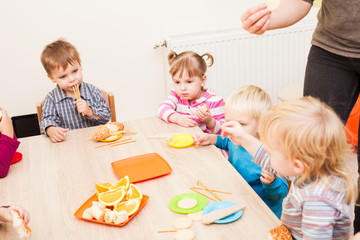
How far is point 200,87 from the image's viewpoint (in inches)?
83.0

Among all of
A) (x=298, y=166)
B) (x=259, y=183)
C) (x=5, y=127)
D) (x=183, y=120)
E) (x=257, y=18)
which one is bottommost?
(x=259, y=183)

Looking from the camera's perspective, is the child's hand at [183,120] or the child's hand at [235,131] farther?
the child's hand at [183,120]

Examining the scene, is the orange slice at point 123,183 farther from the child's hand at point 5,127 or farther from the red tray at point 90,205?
the child's hand at point 5,127

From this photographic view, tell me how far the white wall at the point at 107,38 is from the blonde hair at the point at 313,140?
2.09 m

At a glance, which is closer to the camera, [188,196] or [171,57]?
[188,196]

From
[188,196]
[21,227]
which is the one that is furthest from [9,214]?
[188,196]

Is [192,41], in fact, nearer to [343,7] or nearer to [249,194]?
[343,7]

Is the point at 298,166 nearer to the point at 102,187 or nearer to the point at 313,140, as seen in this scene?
the point at 313,140

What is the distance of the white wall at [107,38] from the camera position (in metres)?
2.74

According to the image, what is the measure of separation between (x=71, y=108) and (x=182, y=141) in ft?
2.62

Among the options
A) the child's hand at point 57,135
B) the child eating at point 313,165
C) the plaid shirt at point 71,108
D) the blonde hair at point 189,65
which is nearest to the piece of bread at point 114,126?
Result: the child's hand at point 57,135

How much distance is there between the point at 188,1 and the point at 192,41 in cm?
31

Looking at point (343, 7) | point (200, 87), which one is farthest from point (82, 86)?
point (343, 7)

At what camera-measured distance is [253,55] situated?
309 centimetres
